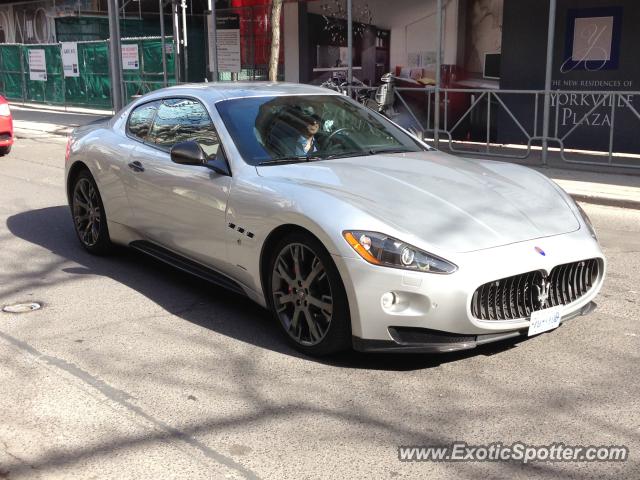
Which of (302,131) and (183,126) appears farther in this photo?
(183,126)

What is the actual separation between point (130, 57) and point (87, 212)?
54.4 feet

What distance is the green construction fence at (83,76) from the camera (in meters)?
22.0

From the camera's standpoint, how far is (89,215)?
6867 millimetres

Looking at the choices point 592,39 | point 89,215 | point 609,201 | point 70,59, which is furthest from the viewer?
point 70,59

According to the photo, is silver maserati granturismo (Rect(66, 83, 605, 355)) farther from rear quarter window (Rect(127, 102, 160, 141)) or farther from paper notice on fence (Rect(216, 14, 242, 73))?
paper notice on fence (Rect(216, 14, 242, 73))

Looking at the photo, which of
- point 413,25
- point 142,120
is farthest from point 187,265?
point 413,25

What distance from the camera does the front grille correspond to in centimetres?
401

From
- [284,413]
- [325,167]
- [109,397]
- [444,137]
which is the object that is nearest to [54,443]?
[109,397]

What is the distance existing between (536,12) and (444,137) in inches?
124

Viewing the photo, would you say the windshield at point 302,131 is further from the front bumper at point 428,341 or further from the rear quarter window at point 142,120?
the front bumper at point 428,341

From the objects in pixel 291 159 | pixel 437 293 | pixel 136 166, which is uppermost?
pixel 291 159

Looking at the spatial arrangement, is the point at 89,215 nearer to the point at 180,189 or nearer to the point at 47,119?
the point at 180,189

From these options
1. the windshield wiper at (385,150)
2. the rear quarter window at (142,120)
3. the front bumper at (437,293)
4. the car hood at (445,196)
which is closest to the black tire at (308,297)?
the front bumper at (437,293)

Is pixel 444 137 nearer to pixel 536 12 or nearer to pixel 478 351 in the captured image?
pixel 536 12
